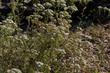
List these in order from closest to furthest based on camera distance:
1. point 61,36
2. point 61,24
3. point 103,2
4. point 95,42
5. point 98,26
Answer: point 61,36, point 61,24, point 95,42, point 98,26, point 103,2

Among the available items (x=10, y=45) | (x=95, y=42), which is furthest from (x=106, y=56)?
(x=10, y=45)

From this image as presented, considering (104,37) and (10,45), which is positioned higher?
(10,45)

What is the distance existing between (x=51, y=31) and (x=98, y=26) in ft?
A: 6.27

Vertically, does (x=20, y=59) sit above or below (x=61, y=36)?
below

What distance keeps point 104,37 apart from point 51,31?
5.57ft

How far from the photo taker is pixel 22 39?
4430mm

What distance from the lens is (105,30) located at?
619 cm

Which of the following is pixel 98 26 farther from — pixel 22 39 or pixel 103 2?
pixel 22 39

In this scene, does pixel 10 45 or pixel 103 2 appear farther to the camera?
pixel 103 2

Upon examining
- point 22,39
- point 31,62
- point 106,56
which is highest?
point 22,39

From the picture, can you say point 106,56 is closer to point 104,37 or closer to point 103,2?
point 104,37

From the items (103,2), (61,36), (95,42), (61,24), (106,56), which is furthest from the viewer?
(103,2)

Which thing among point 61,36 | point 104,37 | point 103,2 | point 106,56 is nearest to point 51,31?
point 61,36

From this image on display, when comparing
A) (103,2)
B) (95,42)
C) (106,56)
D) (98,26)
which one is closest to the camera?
(106,56)
